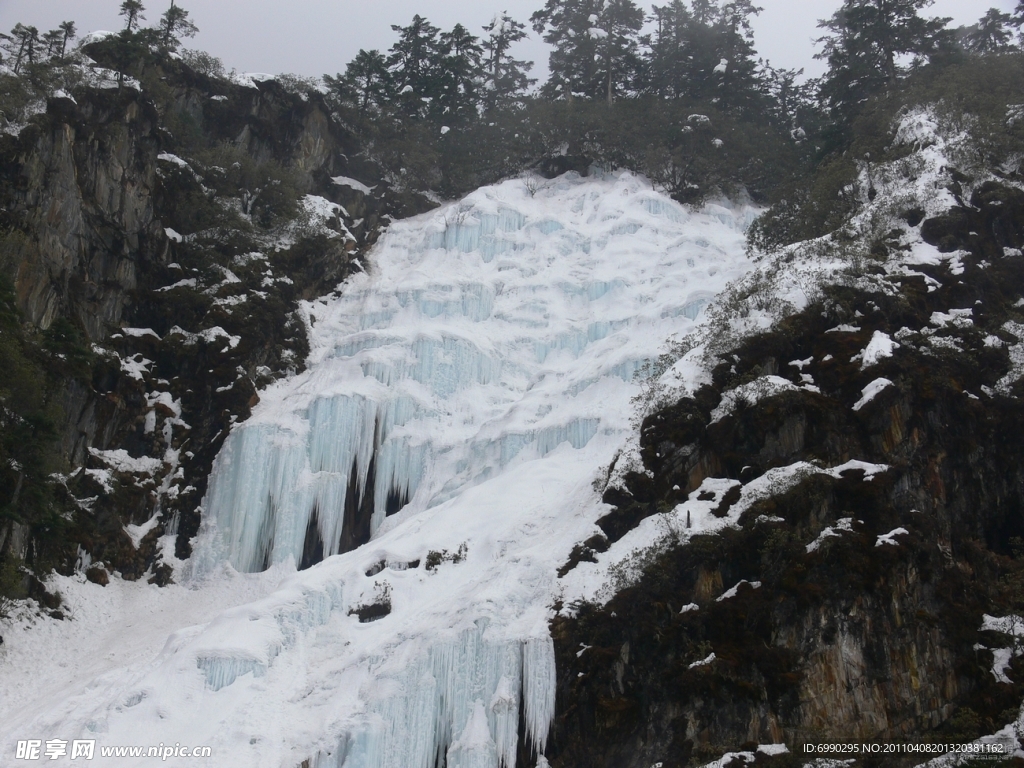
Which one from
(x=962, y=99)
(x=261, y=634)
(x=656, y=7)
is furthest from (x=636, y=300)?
(x=656, y=7)

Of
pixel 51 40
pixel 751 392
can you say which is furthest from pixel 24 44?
pixel 751 392

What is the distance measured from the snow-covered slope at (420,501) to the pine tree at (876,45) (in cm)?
723

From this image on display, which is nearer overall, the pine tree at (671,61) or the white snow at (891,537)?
the white snow at (891,537)

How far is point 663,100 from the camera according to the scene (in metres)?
50.9

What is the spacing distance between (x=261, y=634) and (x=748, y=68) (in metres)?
42.4

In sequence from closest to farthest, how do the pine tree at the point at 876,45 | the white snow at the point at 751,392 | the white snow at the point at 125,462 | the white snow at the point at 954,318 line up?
the white snow at the point at 751,392 → the white snow at the point at 954,318 → the white snow at the point at 125,462 → the pine tree at the point at 876,45

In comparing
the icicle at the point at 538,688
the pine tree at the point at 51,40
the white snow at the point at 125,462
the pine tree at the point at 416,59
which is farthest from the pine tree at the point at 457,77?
the icicle at the point at 538,688

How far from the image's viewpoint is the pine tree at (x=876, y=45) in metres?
42.7

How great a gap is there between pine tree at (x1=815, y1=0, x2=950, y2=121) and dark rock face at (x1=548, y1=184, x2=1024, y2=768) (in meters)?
21.0

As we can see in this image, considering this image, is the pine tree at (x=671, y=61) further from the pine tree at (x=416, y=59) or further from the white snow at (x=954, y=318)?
the white snow at (x=954, y=318)

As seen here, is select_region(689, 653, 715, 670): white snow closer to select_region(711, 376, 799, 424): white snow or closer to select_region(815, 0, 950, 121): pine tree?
select_region(711, 376, 799, 424): white snow

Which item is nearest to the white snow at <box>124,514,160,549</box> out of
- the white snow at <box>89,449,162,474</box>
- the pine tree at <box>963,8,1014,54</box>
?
the white snow at <box>89,449,162,474</box>

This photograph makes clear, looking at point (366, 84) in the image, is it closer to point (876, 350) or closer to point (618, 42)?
point (618, 42)

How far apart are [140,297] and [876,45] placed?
3437 centimetres
